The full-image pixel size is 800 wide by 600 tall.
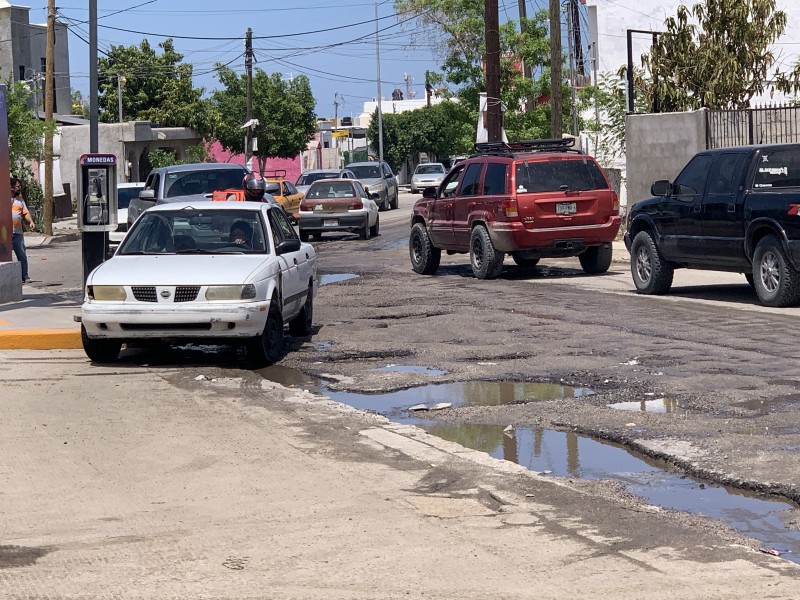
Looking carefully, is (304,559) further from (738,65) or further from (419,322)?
(738,65)

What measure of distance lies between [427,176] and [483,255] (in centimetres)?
4458

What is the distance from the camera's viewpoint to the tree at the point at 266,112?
2958 inches

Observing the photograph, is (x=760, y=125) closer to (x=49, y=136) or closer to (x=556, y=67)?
(x=556, y=67)

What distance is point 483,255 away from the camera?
790 inches

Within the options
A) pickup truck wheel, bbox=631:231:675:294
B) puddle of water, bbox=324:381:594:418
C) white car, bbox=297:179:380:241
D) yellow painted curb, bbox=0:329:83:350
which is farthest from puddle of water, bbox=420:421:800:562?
A: white car, bbox=297:179:380:241

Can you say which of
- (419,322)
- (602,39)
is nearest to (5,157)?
(419,322)

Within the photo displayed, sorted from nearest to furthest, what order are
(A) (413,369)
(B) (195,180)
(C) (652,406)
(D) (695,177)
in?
(C) (652,406) → (A) (413,369) → (D) (695,177) → (B) (195,180)

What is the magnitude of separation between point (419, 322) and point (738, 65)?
1694cm

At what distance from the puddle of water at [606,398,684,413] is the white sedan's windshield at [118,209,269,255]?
14.9 ft

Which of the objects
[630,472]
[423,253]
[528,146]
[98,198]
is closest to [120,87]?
[423,253]

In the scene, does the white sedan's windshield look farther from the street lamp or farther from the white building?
the street lamp

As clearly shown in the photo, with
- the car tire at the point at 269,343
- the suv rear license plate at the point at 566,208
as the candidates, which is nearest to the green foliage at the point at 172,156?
the suv rear license plate at the point at 566,208

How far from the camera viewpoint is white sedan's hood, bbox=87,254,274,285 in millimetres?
11648

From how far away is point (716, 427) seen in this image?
333 inches
